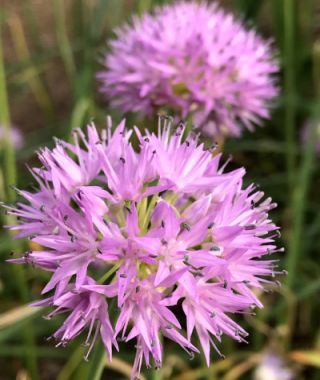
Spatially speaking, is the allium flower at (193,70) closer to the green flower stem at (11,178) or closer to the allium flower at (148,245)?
the green flower stem at (11,178)

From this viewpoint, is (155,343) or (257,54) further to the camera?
(257,54)

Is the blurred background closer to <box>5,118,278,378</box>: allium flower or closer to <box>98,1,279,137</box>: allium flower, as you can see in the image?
<box>98,1,279,137</box>: allium flower

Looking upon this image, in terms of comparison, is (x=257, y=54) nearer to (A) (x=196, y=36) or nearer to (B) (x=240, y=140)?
(A) (x=196, y=36)

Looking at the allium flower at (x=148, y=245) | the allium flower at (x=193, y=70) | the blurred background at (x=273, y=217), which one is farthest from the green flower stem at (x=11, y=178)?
the allium flower at (x=148, y=245)

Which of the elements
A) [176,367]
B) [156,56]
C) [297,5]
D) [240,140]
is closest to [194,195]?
[156,56]

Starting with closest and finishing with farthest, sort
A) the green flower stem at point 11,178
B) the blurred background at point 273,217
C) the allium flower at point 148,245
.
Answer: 1. the allium flower at point 148,245
2. the green flower stem at point 11,178
3. the blurred background at point 273,217

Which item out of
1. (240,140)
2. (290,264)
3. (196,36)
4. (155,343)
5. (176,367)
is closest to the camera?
(155,343)

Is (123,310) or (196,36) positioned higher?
(196,36)
